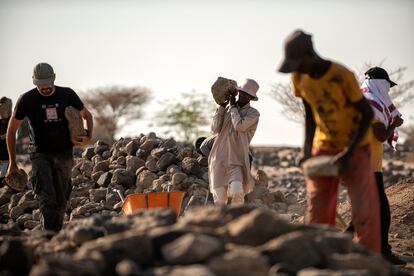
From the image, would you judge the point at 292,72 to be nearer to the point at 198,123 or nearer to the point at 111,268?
the point at 111,268

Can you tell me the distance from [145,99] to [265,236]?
124 feet

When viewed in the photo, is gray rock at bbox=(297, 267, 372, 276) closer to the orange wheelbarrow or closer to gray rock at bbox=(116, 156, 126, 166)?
the orange wheelbarrow

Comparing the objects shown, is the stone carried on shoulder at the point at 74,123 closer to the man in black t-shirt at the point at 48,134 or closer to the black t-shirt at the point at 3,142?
the man in black t-shirt at the point at 48,134

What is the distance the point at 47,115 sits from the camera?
369 inches

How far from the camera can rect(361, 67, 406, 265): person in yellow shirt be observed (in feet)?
28.9

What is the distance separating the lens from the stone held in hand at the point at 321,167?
7.02 m

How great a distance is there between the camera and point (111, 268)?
5.96 m

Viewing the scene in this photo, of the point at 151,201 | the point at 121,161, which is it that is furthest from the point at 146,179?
the point at 151,201

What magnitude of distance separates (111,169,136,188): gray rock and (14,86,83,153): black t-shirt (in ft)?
16.0

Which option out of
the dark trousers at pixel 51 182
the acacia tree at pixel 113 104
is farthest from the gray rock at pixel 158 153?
the acacia tree at pixel 113 104

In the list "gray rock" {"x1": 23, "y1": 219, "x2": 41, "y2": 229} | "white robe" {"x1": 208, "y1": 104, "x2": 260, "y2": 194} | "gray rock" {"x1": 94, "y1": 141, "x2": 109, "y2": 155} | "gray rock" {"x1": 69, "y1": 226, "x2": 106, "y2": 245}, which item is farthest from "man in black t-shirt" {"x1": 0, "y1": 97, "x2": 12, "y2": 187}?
"gray rock" {"x1": 69, "y1": 226, "x2": 106, "y2": 245}

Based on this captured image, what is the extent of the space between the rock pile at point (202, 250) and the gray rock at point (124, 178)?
24.0 ft

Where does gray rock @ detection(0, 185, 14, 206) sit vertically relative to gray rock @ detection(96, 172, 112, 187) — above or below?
below

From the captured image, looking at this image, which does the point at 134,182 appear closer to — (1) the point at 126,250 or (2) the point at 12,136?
(2) the point at 12,136
